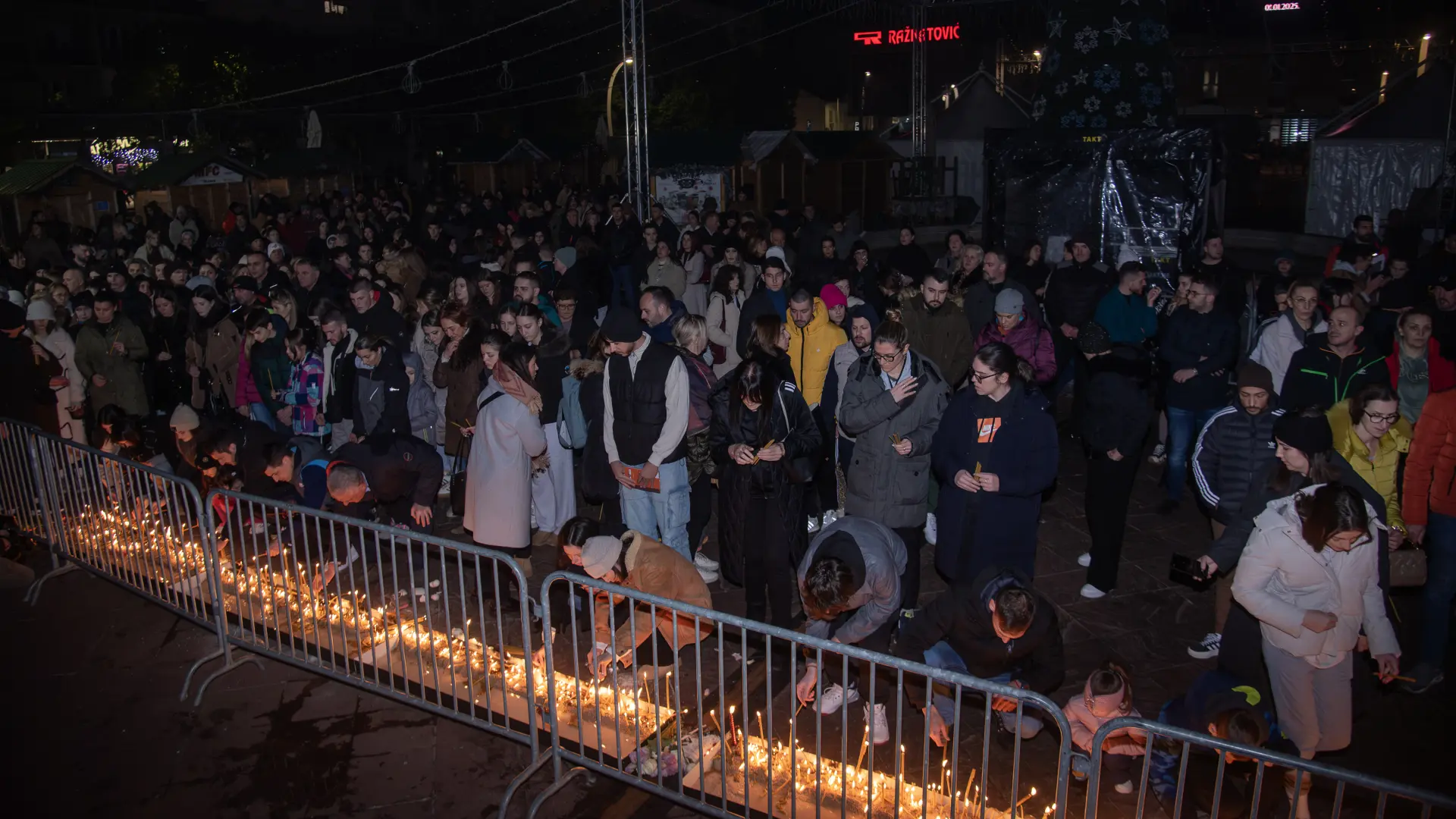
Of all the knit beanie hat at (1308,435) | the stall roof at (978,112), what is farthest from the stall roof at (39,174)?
the stall roof at (978,112)

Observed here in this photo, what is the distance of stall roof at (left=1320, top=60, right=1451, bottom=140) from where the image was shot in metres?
22.3

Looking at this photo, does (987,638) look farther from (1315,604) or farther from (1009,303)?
(1009,303)

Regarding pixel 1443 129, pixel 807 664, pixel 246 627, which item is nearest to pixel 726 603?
pixel 807 664

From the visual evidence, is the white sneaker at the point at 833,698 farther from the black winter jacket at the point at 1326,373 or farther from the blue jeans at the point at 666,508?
the black winter jacket at the point at 1326,373

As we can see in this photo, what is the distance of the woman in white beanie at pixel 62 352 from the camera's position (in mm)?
9523

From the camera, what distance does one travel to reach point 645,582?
5402 millimetres

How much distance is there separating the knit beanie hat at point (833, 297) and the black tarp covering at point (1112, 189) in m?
6.30

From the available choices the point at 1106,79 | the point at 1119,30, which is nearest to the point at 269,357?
the point at 1106,79

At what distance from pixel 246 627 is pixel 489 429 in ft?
6.14

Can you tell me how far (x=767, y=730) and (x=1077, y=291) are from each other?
617 centimetres

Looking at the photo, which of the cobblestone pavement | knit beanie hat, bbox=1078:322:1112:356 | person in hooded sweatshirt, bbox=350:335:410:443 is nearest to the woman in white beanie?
the cobblestone pavement

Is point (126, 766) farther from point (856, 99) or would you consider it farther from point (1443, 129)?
point (856, 99)

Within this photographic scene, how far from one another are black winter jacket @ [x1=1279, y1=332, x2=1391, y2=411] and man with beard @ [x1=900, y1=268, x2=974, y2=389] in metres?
2.17

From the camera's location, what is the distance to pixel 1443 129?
22062 millimetres
